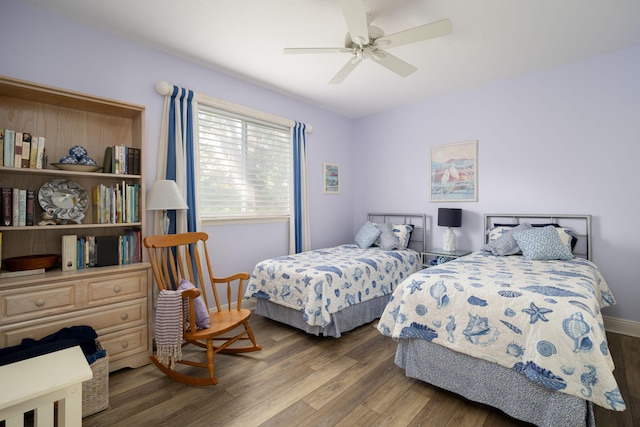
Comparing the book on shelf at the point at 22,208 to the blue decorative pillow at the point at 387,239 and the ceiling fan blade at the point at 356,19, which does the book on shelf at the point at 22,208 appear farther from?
the blue decorative pillow at the point at 387,239

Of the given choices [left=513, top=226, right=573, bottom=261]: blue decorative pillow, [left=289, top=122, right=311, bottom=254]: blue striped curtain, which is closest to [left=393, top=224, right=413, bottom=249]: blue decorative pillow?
[left=289, top=122, right=311, bottom=254]: blue striped curtain

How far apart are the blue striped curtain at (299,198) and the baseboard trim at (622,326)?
335 centimetres

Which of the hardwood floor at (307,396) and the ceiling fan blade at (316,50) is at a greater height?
the ceiling fan blade at (316,50)

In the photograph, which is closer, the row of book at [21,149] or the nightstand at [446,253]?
the row of book at [21,149]

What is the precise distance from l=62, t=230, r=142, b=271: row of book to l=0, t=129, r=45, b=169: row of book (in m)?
0.54

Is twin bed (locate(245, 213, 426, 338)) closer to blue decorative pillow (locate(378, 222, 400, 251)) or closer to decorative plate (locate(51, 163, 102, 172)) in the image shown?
blue decorative pillow (locate(378, 222, 400, 251))

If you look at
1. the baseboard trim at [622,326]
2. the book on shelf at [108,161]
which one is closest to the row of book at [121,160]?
the book on shelf at [108,161]

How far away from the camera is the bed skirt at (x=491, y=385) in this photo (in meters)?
1.53

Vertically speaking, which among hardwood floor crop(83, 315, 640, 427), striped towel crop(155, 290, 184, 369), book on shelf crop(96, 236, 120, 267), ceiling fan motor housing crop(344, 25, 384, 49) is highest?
ceiling fan motor housing crop(344, 25, 384, 49)

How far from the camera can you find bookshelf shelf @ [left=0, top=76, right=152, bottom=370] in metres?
1.91

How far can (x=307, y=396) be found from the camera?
2002 mm

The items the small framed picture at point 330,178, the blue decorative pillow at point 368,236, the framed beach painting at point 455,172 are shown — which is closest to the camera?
the framed beach painting at point 455,172

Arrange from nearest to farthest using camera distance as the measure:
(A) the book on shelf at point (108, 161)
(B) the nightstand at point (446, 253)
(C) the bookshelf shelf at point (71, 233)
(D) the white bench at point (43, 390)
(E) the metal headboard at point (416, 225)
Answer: (D) the white bench at point (43, 390) < (C) the bookshelf shelf at point (71, 233) < (A) the book on shelf at point (108, 161) < (B) the nightstand at point (446, 253) < (E) the metal headboard at point (416, 225)

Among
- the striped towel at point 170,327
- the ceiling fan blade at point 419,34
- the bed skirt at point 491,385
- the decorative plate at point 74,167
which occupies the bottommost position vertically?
the bed skirt at point 491,385
